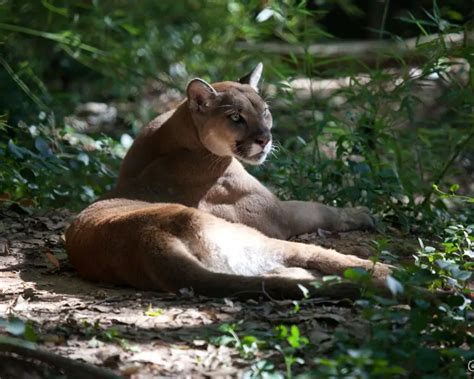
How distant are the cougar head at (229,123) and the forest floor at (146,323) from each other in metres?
1.45

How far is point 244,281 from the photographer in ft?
14.7

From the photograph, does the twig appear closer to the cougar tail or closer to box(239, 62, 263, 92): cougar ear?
the cougar tail

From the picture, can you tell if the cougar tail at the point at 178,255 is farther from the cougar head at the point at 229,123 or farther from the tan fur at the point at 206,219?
the cougar head at the point at 229,123

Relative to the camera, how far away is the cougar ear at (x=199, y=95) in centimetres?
624

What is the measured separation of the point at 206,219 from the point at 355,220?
1783 mm

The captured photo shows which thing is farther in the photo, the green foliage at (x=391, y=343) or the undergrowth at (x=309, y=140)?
the undergrowth at (x=309, y=140)

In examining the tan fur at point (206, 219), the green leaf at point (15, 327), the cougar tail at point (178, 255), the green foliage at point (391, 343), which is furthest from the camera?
the tan fur at point (206, 219)

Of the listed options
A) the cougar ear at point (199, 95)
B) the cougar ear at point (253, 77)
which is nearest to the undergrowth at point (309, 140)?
the cougar ear at point (253, 77)

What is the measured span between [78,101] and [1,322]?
8.76 meters

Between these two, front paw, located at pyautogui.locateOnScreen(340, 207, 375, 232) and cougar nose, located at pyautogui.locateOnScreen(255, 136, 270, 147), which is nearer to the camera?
cougar nose, located at pyautogui.locateOnScreen(255, 136, 270, 147)

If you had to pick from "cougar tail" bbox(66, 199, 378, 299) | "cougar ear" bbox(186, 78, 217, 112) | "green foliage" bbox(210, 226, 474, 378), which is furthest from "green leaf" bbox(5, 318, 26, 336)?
"cougar ear" bbox(186, 78, 217, 112)

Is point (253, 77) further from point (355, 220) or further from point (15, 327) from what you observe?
point (15, 327)

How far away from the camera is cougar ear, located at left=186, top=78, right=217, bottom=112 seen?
6.24 meters

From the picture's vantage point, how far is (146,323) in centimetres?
423
